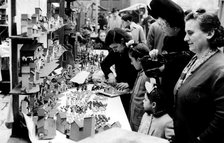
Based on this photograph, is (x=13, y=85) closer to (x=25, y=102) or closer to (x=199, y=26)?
(x=25, y=102)

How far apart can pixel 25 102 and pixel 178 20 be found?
59.6 inches

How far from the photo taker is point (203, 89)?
200 centimetres

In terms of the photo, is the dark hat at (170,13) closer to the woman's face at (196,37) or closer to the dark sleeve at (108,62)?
the woman's face at (196,37)

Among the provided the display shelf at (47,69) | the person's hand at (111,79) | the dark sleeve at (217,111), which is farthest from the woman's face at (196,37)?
the person's hand at (111,79)

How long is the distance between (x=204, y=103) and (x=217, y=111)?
98mm

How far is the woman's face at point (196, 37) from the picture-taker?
2.08 meters

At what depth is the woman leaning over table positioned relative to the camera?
76.7 inches

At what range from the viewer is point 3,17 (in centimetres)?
785

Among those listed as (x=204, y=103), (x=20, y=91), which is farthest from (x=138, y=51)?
(x=204, y=103)

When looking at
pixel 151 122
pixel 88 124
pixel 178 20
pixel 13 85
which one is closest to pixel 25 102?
pixel 13 85

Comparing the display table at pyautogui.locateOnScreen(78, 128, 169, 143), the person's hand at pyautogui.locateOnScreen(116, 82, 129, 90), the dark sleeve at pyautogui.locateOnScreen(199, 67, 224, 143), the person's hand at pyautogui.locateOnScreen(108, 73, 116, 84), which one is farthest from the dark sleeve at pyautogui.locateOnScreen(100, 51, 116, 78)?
the display table at pyautogui.locateOnScreen(78, 128, 169, 143)

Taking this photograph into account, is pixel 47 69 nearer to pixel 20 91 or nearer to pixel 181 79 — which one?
pixel 20 91

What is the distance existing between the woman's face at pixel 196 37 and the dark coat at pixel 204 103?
102 mm

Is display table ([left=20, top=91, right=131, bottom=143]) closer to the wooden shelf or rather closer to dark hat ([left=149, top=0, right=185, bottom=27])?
the wooden shelf
